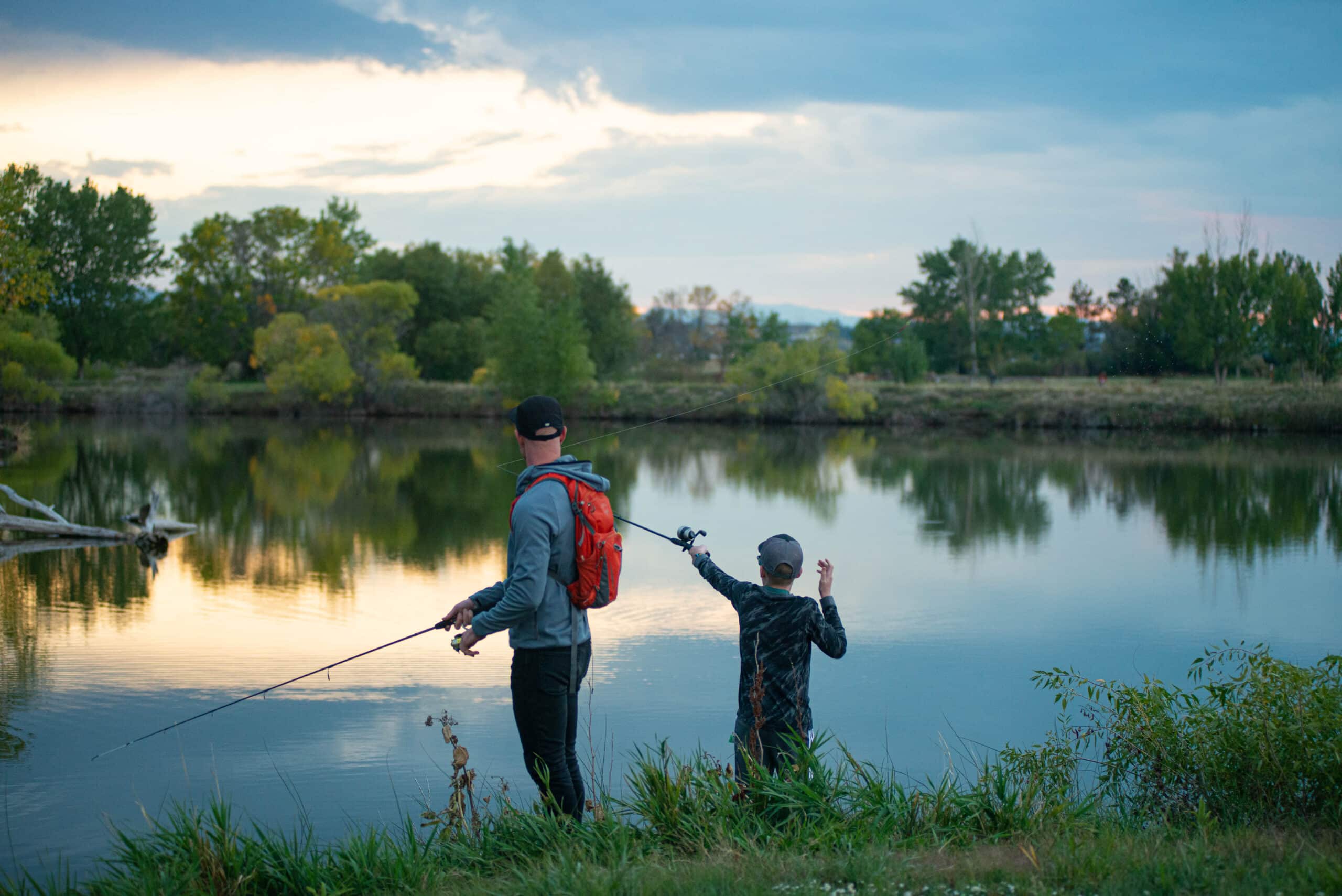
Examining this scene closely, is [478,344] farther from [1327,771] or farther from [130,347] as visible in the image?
[1327,771]

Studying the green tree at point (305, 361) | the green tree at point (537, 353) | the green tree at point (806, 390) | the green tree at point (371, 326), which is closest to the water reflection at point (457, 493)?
the green tree at point (806, 390)

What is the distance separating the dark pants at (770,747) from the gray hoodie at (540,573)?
817 millimetres

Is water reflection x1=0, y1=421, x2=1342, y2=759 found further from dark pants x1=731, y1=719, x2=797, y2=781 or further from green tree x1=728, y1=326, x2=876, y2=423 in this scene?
green tree x1=728, y1=326, x2=876, y2=423

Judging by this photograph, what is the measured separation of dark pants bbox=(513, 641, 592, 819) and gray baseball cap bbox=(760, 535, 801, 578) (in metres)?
0.81

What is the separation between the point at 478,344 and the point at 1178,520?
42.8m

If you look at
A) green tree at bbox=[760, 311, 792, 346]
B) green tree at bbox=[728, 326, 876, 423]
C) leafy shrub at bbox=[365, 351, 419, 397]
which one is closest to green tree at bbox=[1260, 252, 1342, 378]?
green tree at bbox=[728, 326, 876, 423]

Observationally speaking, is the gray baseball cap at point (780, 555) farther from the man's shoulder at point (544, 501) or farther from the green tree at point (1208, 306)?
the green tree at point (1208, 306)

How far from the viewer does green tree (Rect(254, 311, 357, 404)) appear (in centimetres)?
4406

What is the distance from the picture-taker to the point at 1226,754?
464 centimetres

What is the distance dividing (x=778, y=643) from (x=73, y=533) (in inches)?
468

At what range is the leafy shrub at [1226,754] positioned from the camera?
4.31 metres

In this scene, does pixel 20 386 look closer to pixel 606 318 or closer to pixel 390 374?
pixel 390 374

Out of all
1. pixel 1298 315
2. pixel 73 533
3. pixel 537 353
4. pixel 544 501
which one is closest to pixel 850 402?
pixel 537 353

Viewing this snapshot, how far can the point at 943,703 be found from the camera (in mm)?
7086
